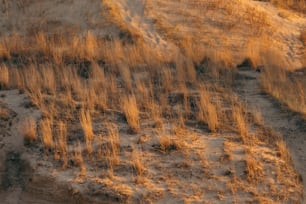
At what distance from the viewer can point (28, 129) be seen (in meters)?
8.84

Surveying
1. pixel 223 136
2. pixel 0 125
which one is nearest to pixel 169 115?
pixel 223 136

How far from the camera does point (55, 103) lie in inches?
395

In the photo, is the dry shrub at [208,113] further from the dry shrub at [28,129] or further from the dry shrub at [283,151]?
the dry shrub at [28,129]

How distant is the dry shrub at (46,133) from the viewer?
8.71 meters

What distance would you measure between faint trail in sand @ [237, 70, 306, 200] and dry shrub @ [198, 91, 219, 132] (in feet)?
3.27

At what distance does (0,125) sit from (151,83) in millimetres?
3695

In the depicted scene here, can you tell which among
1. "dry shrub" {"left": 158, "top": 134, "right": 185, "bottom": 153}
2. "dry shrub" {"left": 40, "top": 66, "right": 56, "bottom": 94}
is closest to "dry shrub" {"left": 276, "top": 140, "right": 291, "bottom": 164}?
"dry shrub" {"left": 158, "top": 134, "right": 185, "bottom": 153}

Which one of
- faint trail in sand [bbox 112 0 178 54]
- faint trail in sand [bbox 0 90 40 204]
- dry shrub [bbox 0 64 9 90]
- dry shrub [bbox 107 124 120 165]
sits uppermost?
dry shrub [bbox 107 124 120 165]

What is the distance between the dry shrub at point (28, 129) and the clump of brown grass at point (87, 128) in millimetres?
803

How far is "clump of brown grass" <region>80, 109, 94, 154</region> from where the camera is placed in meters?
8.79

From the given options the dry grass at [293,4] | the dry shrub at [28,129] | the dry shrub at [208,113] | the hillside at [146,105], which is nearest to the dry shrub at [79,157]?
the hillside at [146,105]

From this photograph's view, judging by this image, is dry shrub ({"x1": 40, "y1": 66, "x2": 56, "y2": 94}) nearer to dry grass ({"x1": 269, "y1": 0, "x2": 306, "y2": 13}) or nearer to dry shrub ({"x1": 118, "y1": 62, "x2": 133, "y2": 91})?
dry shrub ({"x1": 118, "y1": 62, "x2": 133, "y2": 91})

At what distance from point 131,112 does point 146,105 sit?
713 millimetres

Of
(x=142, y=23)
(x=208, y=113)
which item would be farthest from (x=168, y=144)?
(x=142, y=23)
